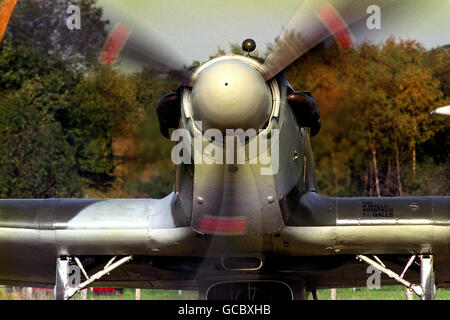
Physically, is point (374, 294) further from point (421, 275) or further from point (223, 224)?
point (223, 224)

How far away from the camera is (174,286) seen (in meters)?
12.0

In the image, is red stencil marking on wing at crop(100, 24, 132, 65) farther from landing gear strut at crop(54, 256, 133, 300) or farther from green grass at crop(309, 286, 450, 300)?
green grass at crop(309, 286, 450, 300)

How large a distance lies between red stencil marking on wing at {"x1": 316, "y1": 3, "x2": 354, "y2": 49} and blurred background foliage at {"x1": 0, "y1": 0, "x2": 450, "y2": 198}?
9467 mm

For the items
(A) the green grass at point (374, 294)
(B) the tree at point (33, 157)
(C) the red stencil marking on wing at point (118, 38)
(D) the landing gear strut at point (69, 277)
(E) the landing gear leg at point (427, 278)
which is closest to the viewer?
(C) the red stencil marking on wing at point (118, 38)

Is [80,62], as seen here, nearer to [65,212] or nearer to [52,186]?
[52,186]

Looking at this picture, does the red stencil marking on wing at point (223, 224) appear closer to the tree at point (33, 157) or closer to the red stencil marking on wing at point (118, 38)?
the red stencil marking on wing at point (118, 38)

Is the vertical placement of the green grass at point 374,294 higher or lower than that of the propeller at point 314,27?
lower

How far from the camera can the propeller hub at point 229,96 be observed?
281 inches

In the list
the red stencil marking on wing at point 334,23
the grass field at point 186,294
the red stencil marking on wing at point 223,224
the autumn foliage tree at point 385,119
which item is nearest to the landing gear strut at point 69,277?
the red stencil marking on wing at point 223,224

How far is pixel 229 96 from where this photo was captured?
280 inches

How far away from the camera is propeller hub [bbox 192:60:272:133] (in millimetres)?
7145

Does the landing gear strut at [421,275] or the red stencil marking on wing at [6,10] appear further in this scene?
the red stencil marking on wing at [6,10]

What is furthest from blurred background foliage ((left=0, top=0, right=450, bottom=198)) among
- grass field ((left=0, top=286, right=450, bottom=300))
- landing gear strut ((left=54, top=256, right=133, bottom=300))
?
landing gear strut ((left=54, top=256, right=133, bottom=300))

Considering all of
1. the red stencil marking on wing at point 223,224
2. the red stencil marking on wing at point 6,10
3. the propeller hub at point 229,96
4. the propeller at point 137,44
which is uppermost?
the red stencil marking on wing at point 6,10
